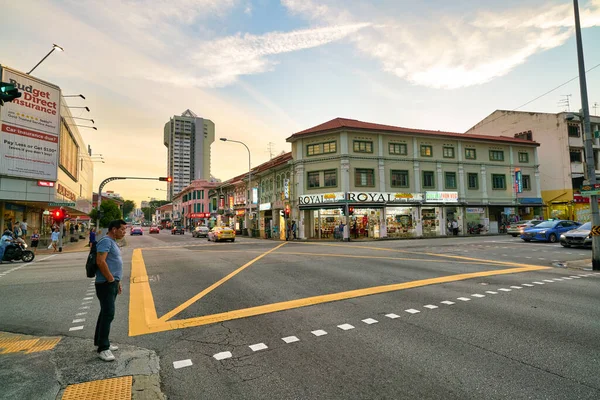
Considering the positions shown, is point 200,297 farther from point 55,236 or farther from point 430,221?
point 430,221

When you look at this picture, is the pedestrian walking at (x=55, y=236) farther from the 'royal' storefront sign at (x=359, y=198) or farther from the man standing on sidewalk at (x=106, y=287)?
the man standing on sidewalk at (x=106, y=287)

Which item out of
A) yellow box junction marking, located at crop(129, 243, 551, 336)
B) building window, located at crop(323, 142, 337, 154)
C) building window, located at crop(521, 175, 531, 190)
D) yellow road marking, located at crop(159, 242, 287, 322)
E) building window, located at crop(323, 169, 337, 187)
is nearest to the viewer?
yellow box junction marking, located at crop(129, 243, 551, 336)

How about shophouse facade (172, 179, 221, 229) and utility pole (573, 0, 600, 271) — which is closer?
utility pole (573, 0, 600, 271)

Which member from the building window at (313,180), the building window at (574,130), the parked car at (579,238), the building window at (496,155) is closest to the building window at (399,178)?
the building window at (313,180)

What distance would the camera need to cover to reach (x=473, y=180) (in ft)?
125

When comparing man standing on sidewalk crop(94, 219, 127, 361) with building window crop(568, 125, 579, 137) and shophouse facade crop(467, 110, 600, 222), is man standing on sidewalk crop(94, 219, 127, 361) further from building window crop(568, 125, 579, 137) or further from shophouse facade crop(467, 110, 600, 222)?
building window crop(568, 125, 579, 137)

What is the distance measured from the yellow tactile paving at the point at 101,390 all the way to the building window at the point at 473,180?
4103cm

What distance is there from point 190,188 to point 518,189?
71.1m

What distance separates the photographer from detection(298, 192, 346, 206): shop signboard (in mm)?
31906

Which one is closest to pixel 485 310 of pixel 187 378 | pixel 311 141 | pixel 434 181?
pixel 187 378

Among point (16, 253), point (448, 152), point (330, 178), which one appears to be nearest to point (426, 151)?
point (448, 152)

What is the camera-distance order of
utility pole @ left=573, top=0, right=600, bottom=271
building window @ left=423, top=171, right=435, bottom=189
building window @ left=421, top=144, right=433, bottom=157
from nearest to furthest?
utility pole @ left=573, top=0, right=600, bottom=271, building window @ left=423, top=171, right=435, bottom=189, building window @ left=421, top=144, right=433, bottom=157

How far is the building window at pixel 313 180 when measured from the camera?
1337 inches

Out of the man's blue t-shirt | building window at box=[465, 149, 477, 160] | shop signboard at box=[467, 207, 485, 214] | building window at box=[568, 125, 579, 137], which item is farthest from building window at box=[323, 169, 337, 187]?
building window at box=[568, 125, 579, 137]
